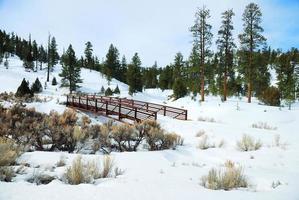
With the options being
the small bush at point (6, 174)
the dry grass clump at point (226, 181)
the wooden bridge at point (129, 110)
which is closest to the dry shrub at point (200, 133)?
the wooden bridge at point (129, 110)

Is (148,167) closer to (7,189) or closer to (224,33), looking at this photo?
(7,189)

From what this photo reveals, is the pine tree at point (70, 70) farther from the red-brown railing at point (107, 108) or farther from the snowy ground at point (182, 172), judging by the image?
the snowy ground at point (182, 172)

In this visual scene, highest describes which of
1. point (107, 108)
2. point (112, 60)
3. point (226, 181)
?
point (112, 60)

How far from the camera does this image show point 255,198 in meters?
5.44

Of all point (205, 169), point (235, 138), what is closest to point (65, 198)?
point (205, 169)

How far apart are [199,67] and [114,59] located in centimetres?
5642

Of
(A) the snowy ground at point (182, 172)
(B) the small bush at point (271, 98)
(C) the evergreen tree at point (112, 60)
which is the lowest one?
(A) the snowy ground at point (182, 172)

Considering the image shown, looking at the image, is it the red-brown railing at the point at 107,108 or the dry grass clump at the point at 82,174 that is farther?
the red-brown railing at the point at 107,108

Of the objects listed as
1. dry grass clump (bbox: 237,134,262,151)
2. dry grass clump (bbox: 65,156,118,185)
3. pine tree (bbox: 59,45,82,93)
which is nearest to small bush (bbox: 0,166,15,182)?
dry grass clump (bbox: 65,156,118,185)

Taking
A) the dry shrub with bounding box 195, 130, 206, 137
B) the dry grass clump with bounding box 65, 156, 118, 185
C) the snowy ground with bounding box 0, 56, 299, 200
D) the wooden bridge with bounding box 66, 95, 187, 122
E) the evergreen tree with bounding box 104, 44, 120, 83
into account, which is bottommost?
the snowy ground with bounding box 0, 56, 299, 200

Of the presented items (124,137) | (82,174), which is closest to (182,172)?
(82,174)

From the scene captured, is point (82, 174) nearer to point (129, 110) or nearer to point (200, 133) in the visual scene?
point (200, 133)

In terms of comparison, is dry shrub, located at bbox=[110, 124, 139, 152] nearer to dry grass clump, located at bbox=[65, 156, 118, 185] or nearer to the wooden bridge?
the wooden bridge

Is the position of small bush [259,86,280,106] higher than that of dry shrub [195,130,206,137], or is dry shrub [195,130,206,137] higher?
small bush [259,86,280,106]
